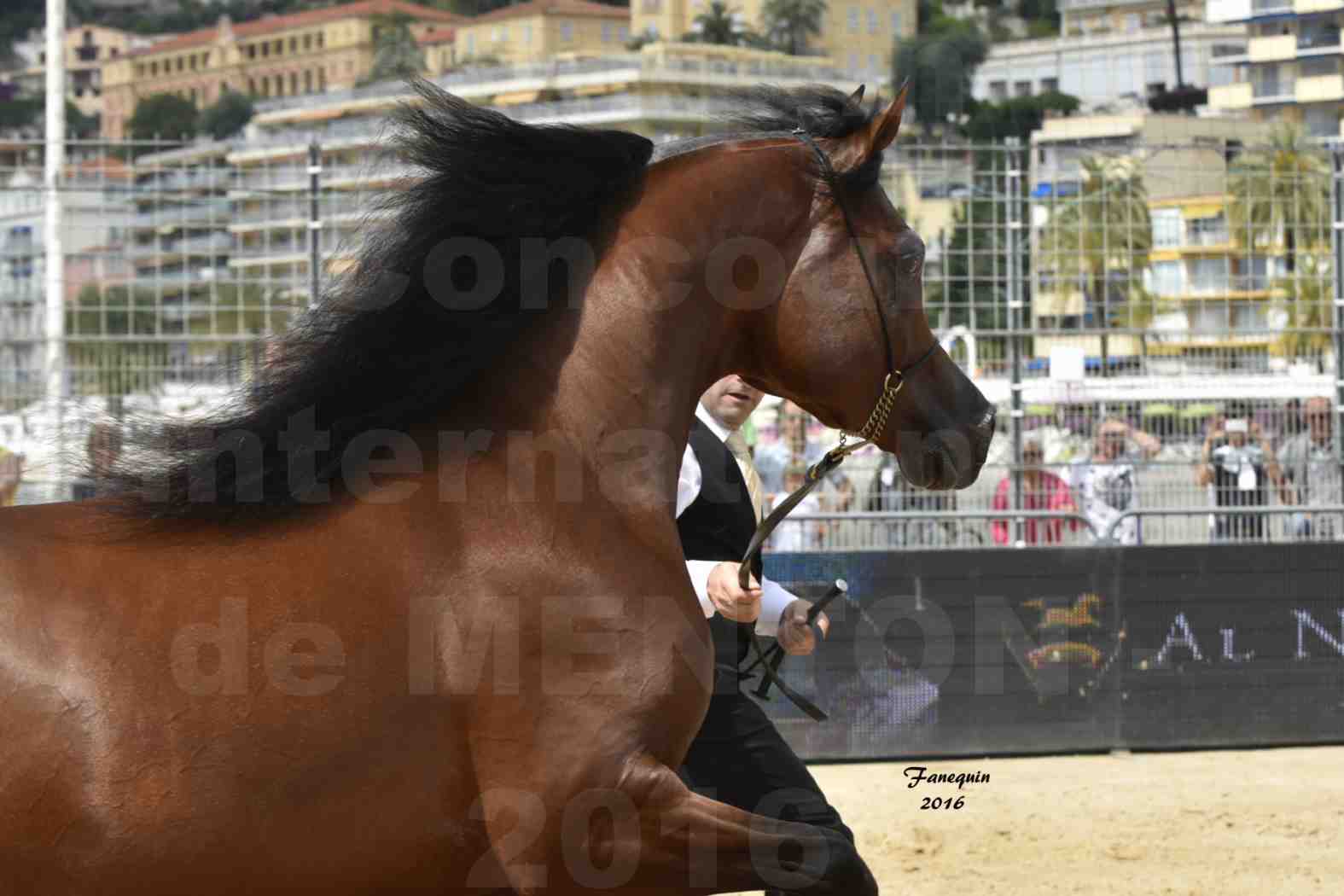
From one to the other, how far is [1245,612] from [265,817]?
7369 mm

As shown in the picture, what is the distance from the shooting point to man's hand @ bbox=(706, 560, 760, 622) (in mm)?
4047

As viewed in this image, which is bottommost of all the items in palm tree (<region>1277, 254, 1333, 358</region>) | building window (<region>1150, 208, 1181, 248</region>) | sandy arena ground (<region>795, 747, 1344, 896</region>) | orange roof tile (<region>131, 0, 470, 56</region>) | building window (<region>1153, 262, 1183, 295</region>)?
sandy arena ground (<region>795, 747, 1344, 896</region>)

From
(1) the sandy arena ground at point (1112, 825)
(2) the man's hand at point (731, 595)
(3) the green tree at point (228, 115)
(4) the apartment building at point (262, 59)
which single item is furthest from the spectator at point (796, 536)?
(4) the apartment building at point (262, 59)

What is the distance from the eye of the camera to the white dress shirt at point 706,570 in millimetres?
4191

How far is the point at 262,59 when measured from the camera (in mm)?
164625

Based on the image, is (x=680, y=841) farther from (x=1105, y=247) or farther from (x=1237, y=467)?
(x=1105, y=247)

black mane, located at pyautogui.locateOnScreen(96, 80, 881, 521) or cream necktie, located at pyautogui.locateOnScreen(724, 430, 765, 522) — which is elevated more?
black mane, located at pyautogui.locateOnScreen(96, 80, 881, 521)

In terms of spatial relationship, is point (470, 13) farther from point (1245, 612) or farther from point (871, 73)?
point (1245, 612)

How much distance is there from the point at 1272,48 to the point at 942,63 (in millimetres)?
28229

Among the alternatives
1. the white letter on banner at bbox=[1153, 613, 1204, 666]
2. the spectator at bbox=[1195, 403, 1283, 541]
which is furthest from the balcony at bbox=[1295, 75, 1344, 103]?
the white letter on banner at bbox=[1153, 613, 1204, 666]

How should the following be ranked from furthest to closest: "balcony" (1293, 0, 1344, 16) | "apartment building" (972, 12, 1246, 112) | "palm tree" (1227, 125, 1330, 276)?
"apartment building" (972, 12, 1246, 112), "balcony" (1293, 0, 1344, 16), "palm tree" (1227, 125, 1330, 276)

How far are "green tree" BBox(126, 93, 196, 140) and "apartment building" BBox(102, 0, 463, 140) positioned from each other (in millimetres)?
6792

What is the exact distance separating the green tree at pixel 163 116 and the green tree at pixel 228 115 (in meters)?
1.59

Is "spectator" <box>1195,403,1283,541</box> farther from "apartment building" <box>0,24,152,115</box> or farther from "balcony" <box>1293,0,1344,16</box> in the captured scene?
"apartment building" <box>0,24,152,115</box>
